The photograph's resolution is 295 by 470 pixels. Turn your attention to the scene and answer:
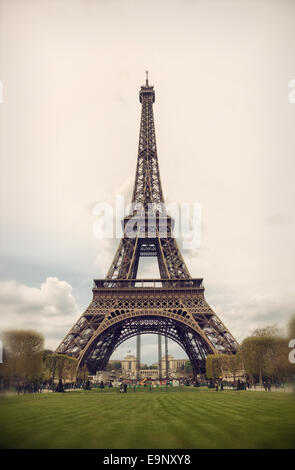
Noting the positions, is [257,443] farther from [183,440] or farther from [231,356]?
[231,356]

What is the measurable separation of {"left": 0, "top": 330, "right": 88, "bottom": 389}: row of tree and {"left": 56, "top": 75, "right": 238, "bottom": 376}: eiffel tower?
198 cm

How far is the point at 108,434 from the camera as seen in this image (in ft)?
36.4

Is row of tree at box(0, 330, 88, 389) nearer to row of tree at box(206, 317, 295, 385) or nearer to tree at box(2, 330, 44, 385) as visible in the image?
tree at box(2, 330, 44, 385)

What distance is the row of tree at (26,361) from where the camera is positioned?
30.9m

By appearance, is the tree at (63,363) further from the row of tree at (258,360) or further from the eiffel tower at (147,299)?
the row of tree at (258,360)

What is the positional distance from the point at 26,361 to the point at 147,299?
1987cm

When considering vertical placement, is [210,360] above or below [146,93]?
below

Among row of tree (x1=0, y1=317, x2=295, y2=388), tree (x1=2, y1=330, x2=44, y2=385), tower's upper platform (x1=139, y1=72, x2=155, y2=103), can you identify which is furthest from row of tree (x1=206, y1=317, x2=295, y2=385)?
tower's upper platform (x1=139, y1=72, x2=155, y2=103)

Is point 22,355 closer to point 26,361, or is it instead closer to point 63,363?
point 26,361

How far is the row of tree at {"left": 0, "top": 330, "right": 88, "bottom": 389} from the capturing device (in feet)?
101

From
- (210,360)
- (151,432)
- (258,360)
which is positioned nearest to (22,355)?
(210,360)

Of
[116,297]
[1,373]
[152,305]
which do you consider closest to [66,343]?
[116,297]

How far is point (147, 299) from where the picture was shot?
5003cm
